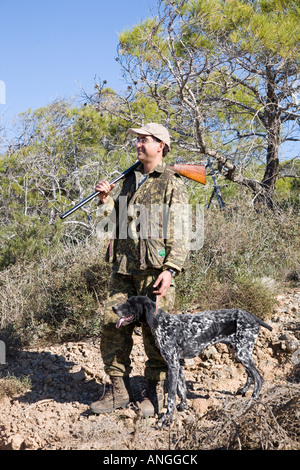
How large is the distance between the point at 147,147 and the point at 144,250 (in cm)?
82

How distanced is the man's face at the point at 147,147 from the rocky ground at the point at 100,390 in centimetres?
195

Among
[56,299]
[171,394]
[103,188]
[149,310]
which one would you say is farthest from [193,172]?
[56,299]

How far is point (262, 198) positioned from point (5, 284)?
5116mm

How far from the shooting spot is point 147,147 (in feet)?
13.6

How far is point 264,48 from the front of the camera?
9016 mm

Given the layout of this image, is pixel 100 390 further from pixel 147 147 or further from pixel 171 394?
pixel 147 147

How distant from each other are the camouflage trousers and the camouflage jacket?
5.2 inches

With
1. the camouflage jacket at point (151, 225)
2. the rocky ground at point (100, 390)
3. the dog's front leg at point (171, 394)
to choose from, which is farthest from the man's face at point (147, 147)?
the rocky ground at point (100, 390)

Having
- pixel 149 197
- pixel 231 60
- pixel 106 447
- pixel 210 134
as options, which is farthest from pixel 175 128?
pixel 106 447

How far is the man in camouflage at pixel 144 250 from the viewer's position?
407cm

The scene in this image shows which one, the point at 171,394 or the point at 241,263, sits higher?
the point at 241,263

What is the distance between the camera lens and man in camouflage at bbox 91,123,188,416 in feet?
13.3

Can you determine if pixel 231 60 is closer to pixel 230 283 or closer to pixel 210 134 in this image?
pixel 210 134

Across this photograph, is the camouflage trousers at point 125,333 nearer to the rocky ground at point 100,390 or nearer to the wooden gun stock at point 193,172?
the rocky ground at point 100,390
